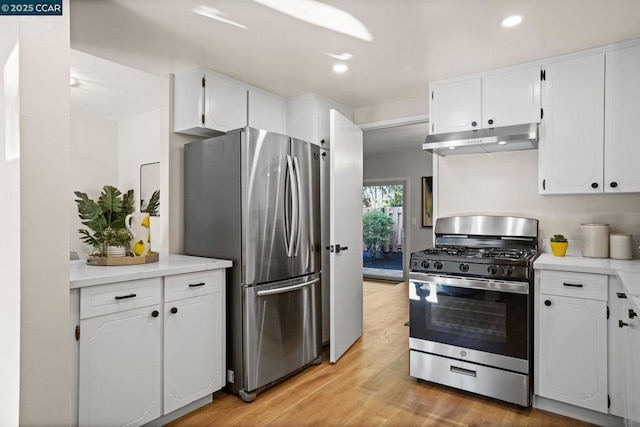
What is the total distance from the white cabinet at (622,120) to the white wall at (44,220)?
Result: 3.07 m

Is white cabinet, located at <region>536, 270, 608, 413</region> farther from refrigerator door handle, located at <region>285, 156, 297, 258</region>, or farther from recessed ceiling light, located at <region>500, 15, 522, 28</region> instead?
refrigerator door handle, located at <region>285, 156, 297, 258</region>

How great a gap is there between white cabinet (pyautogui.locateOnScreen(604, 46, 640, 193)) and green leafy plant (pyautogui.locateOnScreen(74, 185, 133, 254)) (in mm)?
3118

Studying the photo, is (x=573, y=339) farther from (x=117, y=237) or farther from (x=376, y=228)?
(x=376, y=228)

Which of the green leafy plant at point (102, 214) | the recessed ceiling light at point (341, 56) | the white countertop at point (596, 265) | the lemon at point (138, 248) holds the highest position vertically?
the recessed ceiling light at point (341, 56)

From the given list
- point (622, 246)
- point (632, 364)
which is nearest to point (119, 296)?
point (632, 364)

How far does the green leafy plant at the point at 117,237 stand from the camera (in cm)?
231

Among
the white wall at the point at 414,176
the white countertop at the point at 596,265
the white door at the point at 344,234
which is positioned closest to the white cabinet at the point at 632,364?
the white countertop at the point at 596,265

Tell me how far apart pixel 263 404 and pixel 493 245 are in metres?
2.07

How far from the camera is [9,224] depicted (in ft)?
5.11

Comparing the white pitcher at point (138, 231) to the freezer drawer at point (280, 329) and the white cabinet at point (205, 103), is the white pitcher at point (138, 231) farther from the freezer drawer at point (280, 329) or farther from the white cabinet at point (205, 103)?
the white cabinet at point (205, 103)

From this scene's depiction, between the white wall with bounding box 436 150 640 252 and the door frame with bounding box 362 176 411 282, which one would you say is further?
the door frame with bounding box 362 176 411 282

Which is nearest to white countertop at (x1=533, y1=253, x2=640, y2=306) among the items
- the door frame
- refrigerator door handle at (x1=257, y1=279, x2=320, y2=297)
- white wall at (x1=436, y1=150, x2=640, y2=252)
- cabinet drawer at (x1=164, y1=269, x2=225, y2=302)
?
white wall at (x1=436, y1=150, x2=640, y2=252)

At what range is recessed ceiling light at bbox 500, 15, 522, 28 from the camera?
210cm

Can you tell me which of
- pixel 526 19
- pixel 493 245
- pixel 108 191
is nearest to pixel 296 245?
pixel 108 191
